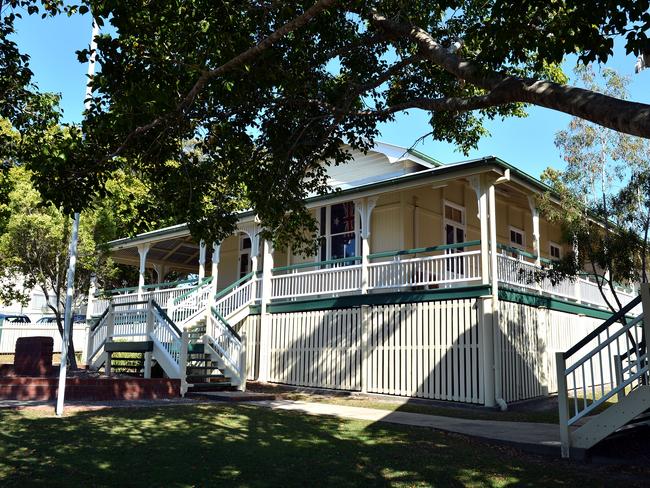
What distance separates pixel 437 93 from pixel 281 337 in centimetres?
856

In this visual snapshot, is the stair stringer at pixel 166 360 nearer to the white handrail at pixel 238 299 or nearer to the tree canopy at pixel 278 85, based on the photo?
the white handrail at pixel 238 299

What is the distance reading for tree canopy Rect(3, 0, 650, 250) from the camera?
26.1 ft

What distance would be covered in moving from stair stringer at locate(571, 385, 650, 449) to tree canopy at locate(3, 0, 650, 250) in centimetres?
338

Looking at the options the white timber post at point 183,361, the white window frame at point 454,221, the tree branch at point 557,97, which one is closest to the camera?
the tree branch at point 557,97

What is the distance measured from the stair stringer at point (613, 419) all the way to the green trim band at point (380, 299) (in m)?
6.39

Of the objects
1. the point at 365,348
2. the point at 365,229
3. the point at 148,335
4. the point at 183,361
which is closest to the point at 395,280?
the point at 365,229

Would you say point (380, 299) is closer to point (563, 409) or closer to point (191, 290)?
point (191, 290)

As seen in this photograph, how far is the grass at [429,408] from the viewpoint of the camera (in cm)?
1210

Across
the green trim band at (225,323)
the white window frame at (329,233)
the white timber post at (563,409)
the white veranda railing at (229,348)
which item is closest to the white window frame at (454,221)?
the white window frame at (329,233)

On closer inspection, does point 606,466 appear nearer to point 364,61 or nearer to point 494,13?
point 494,13

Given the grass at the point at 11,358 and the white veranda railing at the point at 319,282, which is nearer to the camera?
the white veranda railing at the point at 319,282

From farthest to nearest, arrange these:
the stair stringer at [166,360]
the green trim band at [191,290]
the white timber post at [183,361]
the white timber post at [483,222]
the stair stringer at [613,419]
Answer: the green trim band at [191,290], the stair stringer at [166,360], the white timber post at [183,361], the white timber post at [483,222], the stair stringer at [613,419]

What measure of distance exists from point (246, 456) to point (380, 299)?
29.1ft

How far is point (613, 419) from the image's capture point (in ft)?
24.7
